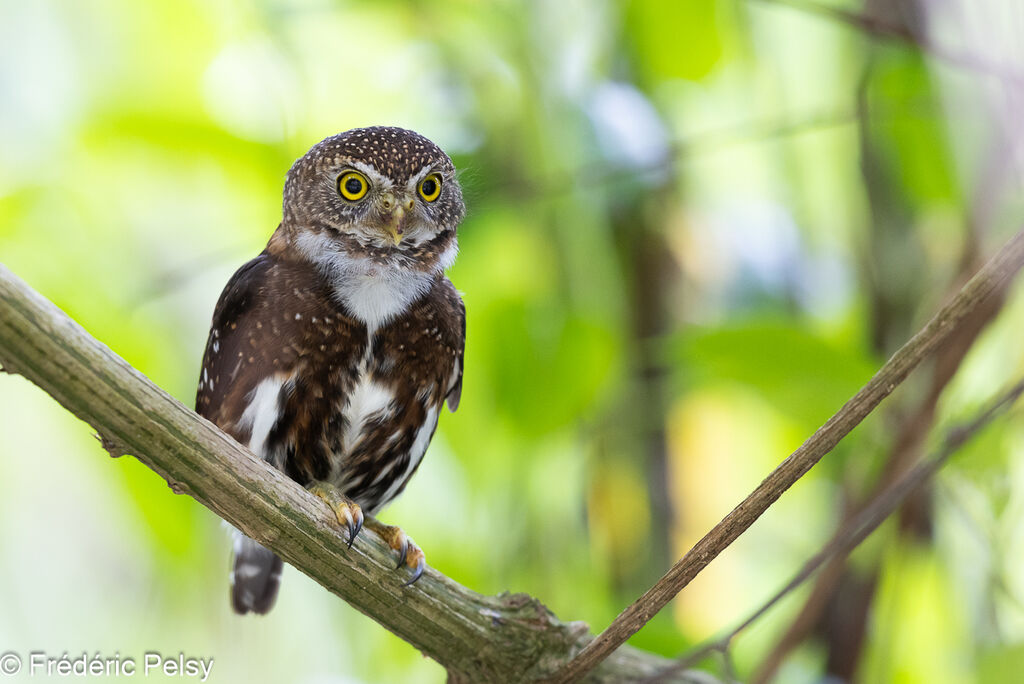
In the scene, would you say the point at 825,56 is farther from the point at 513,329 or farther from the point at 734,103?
the point at 513,329

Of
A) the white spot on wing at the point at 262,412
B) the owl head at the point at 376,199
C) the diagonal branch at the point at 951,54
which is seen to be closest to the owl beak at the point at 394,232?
the owl head at the point at 376,199

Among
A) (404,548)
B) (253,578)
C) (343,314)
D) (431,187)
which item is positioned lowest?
(404,548)

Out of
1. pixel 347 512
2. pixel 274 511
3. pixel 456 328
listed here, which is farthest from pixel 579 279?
pixel 274 511

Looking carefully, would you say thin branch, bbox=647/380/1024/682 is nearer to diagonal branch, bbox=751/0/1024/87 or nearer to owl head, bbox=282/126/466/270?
diagonal branch, bbox=751/0/1024/87

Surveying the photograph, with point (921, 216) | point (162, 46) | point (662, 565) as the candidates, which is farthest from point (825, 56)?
point (162, 46)

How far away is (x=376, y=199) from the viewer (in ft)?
5.45

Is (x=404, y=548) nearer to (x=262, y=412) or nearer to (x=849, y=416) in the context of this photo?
(x=262, y=412)

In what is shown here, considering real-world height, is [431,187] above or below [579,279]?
below

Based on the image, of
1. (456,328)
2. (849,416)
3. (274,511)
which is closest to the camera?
(849,416)

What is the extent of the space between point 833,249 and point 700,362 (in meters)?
0.94

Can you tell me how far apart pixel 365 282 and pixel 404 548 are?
42cm

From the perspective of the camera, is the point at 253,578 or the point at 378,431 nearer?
the point at 378,431

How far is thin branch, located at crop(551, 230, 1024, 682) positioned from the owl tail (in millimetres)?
1200

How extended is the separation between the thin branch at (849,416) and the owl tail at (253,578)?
3.94 ft
